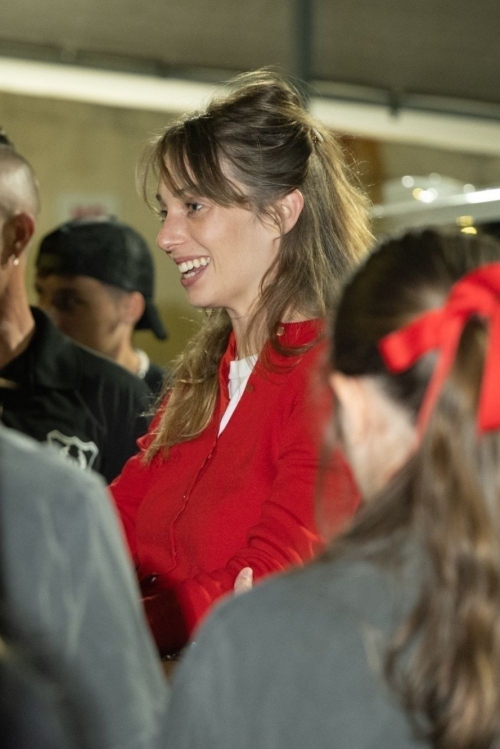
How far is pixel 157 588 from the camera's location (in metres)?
1.66

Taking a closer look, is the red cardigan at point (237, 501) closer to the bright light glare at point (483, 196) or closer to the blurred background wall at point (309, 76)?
the blurred background wall at point (309, 76)

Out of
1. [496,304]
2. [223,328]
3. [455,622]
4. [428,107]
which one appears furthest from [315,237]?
[428,107]

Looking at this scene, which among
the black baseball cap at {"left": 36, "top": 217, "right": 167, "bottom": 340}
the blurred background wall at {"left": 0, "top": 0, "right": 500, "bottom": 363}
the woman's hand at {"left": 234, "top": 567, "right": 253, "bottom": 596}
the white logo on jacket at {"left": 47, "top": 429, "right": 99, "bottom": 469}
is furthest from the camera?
the blurred background wall at {"left": 0, "top": 0, "right": 500, "bottom": 363}

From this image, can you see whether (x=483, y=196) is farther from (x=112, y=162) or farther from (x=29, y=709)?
(x=29, y=709)

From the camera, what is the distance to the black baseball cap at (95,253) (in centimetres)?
328

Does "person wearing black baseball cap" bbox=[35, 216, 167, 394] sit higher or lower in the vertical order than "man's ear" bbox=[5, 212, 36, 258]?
lower

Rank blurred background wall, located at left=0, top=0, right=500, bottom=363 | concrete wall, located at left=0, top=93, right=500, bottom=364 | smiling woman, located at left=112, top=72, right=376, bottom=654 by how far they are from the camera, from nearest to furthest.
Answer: smiling woman, located at left=112, top=72, right=376, bottom=654, blurred background wall, located at left=0, top=0, right=500, bottom=363, concrete wall, located at left=0, top=93, right=500, bottom=364

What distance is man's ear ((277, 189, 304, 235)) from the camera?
71.8 inches

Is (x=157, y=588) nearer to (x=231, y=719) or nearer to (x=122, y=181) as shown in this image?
(x=231, y=719)

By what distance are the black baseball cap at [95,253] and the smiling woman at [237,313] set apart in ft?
4.43

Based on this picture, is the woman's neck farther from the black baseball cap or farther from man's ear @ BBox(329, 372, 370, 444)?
the black baseball cap

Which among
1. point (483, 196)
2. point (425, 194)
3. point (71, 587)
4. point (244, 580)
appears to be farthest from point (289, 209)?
point (425, 194)

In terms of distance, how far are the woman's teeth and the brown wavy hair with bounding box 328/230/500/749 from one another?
92cm

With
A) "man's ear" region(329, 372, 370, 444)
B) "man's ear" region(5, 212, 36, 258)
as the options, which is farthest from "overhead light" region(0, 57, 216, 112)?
"man's ear" region(329, 372, 370, 444)
